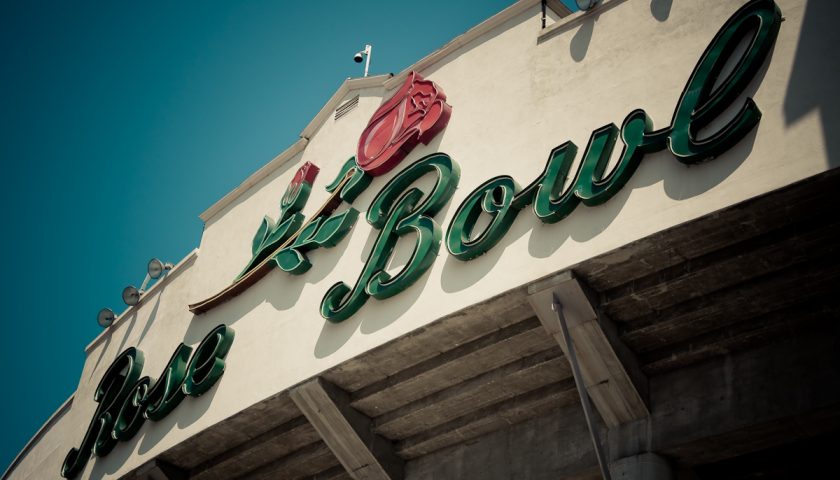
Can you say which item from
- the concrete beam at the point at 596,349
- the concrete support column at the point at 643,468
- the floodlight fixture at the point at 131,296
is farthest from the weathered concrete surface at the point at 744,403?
the floodlight fixture at the point at 131,296

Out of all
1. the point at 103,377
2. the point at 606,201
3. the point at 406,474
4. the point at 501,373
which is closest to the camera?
the point at 606,201

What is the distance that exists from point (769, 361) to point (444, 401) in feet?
18.8

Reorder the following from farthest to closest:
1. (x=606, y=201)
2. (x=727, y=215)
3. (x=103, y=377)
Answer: (x=103, y=377) → (x=606, y=201) → (x=727, y=215)

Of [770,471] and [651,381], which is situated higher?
[651,381]

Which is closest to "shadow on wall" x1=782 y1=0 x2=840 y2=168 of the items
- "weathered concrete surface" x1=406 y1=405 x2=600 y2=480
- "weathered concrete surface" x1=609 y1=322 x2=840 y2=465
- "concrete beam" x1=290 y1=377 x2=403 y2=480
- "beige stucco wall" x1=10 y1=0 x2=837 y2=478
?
"beige stucco wall" x1=10 y1=0 x2=837 y2=478

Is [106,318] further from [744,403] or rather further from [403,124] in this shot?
[744,403]

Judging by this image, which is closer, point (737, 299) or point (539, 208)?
point (737, 299)

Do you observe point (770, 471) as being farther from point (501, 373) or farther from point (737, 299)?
point (501, 373)

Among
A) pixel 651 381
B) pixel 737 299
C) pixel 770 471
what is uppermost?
pixel 737 299

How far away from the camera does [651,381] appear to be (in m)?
17.2

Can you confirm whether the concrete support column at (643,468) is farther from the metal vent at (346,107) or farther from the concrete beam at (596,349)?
the metal vent at (346,107)

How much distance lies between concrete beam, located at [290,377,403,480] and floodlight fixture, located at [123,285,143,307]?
30.7ft

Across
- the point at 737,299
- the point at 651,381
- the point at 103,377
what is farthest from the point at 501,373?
the point at 103,377

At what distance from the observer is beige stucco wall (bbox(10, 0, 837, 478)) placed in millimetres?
15539
